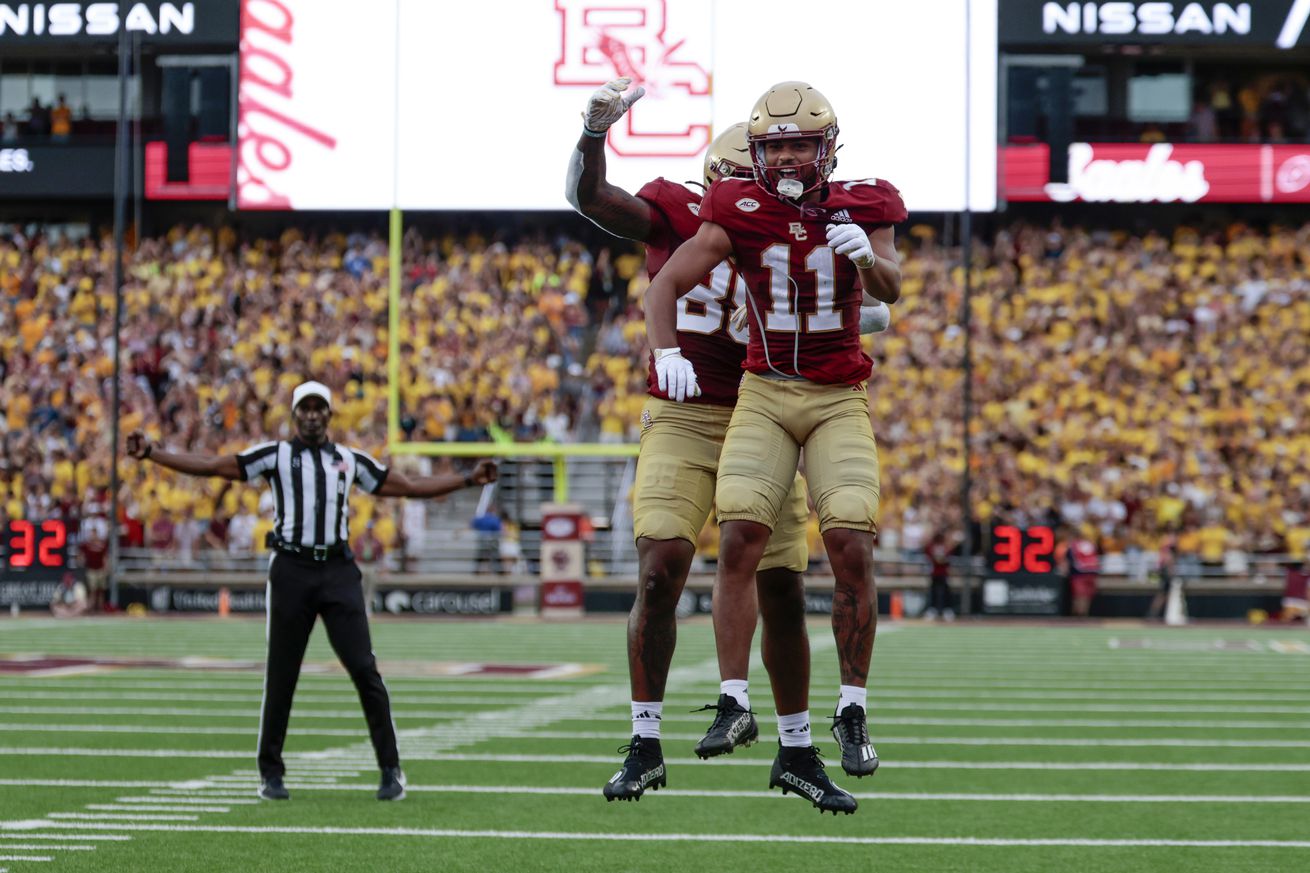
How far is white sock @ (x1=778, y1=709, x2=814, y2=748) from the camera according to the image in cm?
527

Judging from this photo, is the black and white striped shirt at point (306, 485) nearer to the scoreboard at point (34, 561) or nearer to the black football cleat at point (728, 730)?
the black football cleat at point (728, 730)

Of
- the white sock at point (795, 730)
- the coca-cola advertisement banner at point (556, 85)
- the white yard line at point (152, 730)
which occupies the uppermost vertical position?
the coca-cola advertisement banner at point (556, 85)

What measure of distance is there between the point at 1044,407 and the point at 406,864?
19.8m

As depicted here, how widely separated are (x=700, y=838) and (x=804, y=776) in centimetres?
291

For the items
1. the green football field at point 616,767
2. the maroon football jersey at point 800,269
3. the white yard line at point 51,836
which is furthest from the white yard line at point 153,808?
the maroon football jersey at point 800,269

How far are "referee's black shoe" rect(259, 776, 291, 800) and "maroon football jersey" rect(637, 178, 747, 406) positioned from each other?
4052 millimetres

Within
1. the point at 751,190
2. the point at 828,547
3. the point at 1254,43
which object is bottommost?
the point at 828,547

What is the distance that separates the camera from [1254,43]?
2898 cm

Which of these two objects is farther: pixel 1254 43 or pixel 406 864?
pixel 1254 43

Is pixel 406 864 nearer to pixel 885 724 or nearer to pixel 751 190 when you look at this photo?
pixel 751 190

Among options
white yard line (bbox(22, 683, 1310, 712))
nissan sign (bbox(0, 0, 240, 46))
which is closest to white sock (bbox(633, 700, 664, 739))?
white yard line (bbox(22, 683, 1310, 712))

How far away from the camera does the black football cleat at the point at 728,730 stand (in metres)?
5.11

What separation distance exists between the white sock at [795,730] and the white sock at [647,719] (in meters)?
0.34

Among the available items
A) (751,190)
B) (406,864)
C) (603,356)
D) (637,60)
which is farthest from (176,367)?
(751,190)
